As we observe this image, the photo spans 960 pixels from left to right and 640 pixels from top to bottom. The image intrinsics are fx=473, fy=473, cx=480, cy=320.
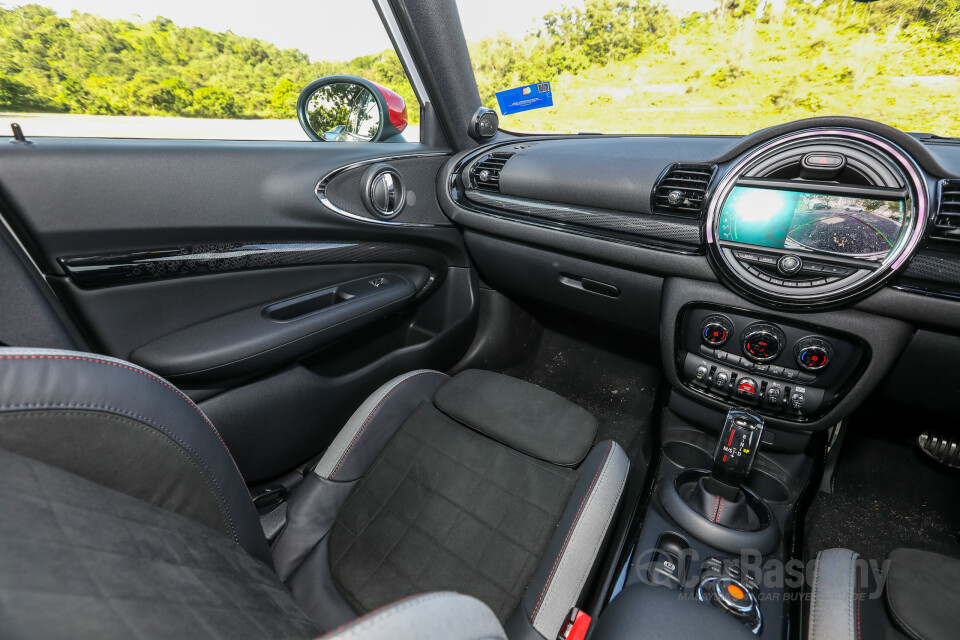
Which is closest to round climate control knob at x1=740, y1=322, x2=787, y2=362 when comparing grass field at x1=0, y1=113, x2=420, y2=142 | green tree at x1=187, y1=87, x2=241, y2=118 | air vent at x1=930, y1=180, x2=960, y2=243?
air vent at x1=930, y1=180, x2=960, y2=243

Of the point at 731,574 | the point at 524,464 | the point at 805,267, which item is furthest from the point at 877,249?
the point at 524,464

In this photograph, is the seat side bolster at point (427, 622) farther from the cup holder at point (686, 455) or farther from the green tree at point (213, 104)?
the green tree at point (213, 104)

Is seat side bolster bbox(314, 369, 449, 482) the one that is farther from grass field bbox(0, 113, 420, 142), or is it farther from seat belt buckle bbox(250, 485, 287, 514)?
grass field bbox(0, 113, 420, 142)

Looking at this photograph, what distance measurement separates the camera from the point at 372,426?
1.40 metres

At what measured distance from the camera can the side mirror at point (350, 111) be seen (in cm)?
184

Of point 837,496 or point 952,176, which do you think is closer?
point 952,176

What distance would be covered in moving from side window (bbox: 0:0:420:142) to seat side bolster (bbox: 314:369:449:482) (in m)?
0.98

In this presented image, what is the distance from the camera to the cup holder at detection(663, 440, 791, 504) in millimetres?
1474

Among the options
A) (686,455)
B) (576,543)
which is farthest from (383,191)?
(686,455)

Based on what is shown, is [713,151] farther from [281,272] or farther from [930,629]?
[281,272]

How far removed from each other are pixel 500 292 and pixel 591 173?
884 millimetres

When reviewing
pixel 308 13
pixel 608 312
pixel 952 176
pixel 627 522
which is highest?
pixel 308 13

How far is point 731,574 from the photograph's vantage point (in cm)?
120

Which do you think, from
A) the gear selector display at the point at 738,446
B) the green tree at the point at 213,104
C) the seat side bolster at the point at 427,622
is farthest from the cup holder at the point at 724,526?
the green tree at the point at 213,104
